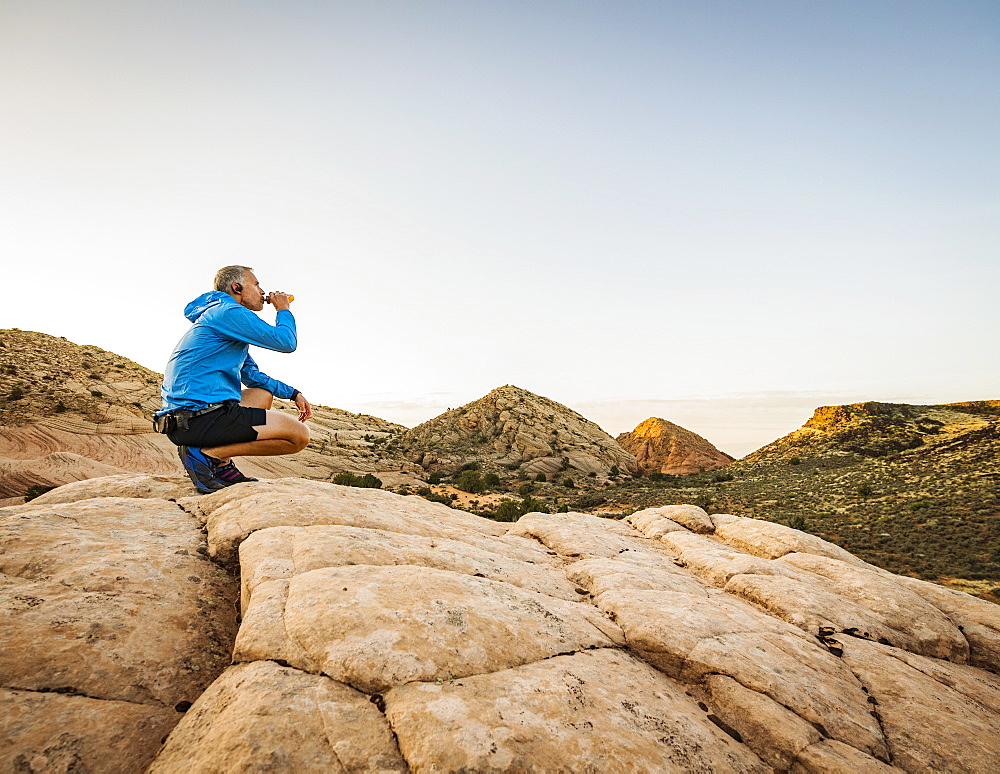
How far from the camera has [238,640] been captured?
10.8 feet

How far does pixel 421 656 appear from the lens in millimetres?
3316

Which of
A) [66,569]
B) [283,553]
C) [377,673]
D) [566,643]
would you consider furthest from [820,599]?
[66,569]

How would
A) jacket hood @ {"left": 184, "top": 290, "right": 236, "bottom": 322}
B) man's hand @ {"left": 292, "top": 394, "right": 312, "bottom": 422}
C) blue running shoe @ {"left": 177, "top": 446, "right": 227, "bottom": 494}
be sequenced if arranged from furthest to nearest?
man's hand @ {"left": 292, "top": 394, "right": 312, "bottom": 422} → blue running shoe @ {"left": 177, "top": 446, "right": 227, "bottom": 494} → jacket hood @ {"left": 184, "top": 290, "right": 236, "bottom": 322}

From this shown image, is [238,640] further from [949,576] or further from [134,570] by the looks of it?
[949,576]

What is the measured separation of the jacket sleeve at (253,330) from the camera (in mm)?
5492

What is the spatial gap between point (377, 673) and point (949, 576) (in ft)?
84.9

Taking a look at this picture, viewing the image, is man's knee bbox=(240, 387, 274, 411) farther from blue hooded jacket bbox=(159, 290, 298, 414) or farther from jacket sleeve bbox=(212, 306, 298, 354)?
jacket sleeve bbox=(212, 306, 298, 354)

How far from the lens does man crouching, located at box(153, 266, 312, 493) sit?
555 centimetres

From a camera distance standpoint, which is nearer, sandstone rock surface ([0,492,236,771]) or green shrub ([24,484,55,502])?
sandstone rock surface ([0,492,236,771])

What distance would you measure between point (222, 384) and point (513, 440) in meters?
53.1

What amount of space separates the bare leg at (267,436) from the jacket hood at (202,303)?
1266mm

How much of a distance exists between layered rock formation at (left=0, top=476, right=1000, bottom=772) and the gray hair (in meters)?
2.71

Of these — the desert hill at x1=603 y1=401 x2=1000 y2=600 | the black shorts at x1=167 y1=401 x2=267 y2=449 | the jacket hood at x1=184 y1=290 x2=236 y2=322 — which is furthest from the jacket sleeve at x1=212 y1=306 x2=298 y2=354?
the desert hill at x1=603 y1=401 x2=1000 y2=600

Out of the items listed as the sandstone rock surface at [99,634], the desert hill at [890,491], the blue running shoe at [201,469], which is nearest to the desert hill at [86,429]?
the blue running shoe at [201,469]
